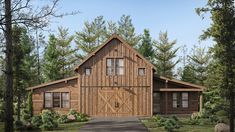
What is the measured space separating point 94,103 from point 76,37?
22.8 metres

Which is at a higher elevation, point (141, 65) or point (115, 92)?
point (141, 65)

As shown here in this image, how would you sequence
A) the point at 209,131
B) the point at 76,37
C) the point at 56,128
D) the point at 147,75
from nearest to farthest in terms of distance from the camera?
the point at 209,131 < the point at 56,128 < the point at 147,75 < the point at 76,37

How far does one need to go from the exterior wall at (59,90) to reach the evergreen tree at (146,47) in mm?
22555

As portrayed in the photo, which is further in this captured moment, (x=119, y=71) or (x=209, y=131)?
(x=119, y=71)

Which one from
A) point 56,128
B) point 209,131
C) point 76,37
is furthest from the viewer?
point 76,37

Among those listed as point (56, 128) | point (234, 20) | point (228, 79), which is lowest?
point (56, 128)

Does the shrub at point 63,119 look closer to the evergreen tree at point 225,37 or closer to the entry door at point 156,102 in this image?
the entry door at point 156,102

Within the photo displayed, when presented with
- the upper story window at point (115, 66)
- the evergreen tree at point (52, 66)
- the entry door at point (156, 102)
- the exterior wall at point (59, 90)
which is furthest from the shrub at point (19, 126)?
the evergreen tree at point (52, 66)

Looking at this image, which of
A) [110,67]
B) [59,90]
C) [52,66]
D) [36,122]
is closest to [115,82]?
[110,67]

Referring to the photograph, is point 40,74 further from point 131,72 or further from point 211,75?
point 211,75

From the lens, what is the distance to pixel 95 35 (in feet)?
196

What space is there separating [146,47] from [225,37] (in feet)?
112

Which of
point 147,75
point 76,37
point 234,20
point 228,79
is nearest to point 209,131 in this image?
point 228,79

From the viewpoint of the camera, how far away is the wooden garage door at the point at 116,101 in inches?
1479
